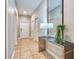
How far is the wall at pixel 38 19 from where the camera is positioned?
4434 mm

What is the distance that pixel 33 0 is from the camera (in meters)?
4.74

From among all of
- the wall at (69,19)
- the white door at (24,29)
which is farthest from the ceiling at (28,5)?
the wall at (69,19)

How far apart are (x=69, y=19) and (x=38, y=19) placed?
90.1 inches

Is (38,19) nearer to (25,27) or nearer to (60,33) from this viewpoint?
(25,27)

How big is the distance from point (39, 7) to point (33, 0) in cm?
48

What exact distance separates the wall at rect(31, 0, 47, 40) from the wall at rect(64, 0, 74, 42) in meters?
1.53

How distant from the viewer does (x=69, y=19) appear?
278 cm

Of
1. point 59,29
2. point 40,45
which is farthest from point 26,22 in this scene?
point 59,29

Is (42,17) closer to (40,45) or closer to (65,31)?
(40,45)

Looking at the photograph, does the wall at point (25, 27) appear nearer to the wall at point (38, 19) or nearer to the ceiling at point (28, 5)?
the wall at point (38, 19)

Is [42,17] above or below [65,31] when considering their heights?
above

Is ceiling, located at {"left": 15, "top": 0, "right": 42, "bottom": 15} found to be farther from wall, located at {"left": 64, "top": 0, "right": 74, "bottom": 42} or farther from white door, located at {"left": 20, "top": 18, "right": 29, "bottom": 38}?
wall, located at {"left": 64, "top": 0, "right": 74, "bottom": 42}
